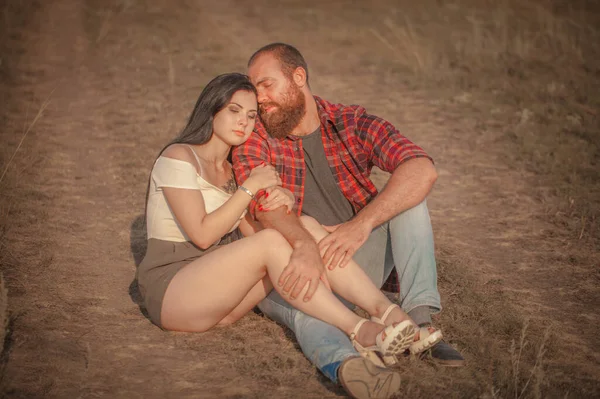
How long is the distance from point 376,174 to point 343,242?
2.82 m

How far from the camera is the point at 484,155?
6.73m

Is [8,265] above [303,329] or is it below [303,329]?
below

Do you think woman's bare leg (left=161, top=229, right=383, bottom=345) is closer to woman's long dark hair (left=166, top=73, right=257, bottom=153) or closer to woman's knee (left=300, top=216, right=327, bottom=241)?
woman's knee (left=300, top=216, right=327, bottom=241)

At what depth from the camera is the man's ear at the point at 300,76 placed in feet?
14.0

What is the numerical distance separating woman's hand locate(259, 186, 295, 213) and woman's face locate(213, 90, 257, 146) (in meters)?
0.32

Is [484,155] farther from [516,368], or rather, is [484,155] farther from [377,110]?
[516,368]

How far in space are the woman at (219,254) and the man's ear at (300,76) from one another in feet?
1.87

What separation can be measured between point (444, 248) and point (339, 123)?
1.36 m

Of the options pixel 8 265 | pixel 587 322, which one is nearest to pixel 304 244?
pixel 587 322

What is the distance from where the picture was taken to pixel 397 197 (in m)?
3.67

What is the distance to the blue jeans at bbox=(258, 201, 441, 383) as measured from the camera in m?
3.28

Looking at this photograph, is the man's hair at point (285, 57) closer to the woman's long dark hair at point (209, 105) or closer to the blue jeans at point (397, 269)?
the woman's long dark hair at point (209, 105)

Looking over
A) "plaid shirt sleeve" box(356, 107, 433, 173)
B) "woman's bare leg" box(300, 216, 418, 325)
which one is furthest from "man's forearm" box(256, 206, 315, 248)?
"plaid shirt sleeve" box(356, 107, 433, 173)

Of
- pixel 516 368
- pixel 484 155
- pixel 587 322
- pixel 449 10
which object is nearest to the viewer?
pixel 516 368
